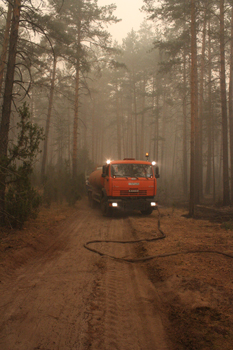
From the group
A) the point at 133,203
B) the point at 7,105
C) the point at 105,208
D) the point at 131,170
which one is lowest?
the point at 105,208

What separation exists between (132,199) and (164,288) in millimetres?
7282

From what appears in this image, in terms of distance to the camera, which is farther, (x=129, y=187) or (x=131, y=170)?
(x=131, y=170)

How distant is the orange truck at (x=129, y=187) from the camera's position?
11.3m

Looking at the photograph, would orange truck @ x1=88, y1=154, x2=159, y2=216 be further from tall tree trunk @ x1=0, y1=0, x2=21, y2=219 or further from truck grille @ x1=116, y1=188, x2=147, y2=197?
tall tree trunk @ x1=0, y1=0, x2=21, y2=219

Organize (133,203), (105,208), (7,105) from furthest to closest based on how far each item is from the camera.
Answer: (105,208)
(133,203)
(7,105)

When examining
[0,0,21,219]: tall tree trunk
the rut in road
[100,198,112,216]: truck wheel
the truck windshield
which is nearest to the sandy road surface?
the rut in road

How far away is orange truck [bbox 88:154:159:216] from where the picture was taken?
11328 millimetres

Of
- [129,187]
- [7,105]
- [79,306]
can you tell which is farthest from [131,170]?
[79,306]

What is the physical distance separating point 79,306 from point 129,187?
8042 mm

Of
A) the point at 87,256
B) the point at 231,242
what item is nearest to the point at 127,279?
the point at 87,256

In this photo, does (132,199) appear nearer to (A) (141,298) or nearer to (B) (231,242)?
(B) (231,242)

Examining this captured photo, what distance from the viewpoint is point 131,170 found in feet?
39.1

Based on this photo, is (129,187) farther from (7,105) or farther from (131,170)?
(7,105)

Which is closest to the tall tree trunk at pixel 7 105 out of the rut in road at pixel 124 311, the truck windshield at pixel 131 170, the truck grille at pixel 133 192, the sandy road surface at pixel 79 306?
the sandy road surface at pixel 79 306
